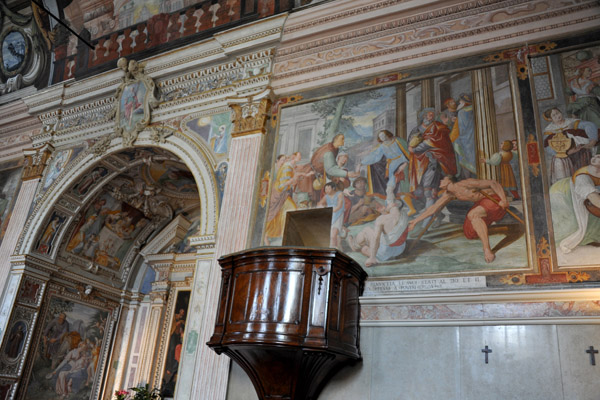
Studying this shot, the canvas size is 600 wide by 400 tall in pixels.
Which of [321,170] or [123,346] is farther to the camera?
[123,346]

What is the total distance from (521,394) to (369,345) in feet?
5.24

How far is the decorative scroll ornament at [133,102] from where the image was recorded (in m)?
9.23

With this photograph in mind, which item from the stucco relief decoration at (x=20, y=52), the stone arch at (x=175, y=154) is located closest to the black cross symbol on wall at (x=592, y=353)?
the stone arch at (x=175, y=154)

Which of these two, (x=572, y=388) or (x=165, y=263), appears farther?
(x=165, y=263)

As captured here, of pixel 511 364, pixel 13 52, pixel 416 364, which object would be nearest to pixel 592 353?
pixel 511 364

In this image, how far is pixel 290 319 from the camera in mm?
5414

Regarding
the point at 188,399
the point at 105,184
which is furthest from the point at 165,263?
the point at 188,399

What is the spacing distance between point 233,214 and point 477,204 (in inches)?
130

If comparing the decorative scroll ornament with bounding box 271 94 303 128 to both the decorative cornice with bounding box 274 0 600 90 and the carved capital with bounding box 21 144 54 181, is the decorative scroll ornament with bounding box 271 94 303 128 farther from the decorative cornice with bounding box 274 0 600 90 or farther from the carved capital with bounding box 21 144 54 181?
the carved capital with bounding box 21 144 54 181

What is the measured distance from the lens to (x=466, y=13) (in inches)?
276

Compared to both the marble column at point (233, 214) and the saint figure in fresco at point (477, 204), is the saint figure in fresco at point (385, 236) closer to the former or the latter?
the saint figure in fresco at point (477, 204)

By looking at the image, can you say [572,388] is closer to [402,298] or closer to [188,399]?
[402,298]

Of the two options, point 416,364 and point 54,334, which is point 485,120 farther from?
point 54,334

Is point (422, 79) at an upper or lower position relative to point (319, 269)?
upper
